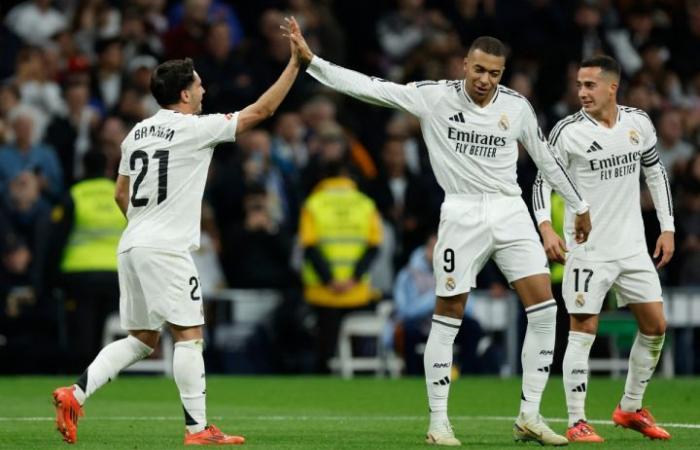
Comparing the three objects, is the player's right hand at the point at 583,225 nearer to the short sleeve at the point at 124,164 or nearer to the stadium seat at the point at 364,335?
the short sleeve at the point at 124,164

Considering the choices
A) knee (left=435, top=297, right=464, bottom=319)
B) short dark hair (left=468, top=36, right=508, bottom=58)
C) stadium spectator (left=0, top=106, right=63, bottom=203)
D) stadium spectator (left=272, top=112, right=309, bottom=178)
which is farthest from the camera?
stadium spectator (left=272, top=112, right=309, bottom=178)

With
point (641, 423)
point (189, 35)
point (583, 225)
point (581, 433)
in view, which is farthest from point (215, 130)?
point (189, 35)

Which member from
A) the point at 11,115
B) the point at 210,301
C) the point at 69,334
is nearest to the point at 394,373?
the point at 210,301

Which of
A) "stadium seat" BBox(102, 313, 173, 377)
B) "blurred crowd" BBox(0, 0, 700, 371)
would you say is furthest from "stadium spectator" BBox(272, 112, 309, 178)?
"stadium seat" BBox(102, 313, 173, 377)

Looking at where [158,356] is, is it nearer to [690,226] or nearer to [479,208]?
[690,226]

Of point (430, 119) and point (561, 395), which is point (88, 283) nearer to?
point (561, 395)

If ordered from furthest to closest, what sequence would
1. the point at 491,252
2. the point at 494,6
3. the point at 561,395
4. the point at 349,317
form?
1. the point at 494,6
2. the point at 349,317
3. the point at 561,395
4. the point at 491,252

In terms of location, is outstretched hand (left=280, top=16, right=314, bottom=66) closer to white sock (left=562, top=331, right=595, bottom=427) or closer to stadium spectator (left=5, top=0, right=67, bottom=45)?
white sock (left=562, top=331, right=595, bottom=427)

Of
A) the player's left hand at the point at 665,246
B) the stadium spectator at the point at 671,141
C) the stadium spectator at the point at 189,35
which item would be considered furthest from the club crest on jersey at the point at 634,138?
the stadium spectator at the point at 189,35

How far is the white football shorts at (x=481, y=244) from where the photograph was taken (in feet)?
35.2

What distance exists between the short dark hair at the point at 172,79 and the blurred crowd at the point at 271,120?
22.5 feet

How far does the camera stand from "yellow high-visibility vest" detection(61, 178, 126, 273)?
1764 centimetres

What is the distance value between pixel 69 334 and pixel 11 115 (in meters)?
2.99

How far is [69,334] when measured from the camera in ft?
61.6
